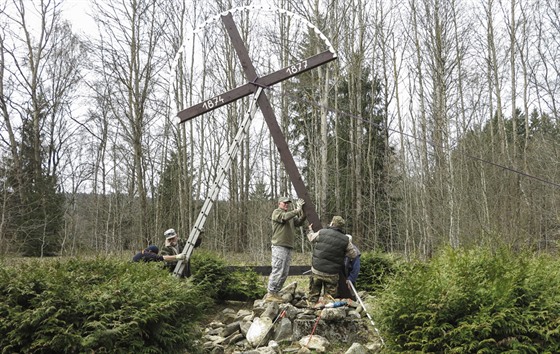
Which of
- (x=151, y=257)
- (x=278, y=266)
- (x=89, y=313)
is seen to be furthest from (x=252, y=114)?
(x=89, y=313)

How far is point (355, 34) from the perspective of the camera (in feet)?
65.8

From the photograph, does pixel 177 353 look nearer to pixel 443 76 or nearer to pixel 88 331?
pixel 88 331

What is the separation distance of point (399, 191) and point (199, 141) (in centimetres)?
1145

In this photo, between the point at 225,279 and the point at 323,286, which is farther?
the point at 225,279

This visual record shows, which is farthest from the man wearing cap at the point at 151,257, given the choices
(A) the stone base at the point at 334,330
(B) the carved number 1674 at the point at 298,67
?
(B) the carved number 1674 at the point at 298,67

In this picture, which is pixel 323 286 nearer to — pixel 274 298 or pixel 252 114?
pixel 274 298

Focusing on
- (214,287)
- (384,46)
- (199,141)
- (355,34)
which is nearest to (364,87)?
(384,46)

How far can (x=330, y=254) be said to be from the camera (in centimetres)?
742

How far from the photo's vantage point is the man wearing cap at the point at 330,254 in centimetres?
738

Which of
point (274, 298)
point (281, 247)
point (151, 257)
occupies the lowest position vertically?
point (274, 298)

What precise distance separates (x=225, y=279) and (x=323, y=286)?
311cm

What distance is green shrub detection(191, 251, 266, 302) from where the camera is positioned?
9.79m

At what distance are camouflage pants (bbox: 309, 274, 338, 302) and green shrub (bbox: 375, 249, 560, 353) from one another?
211 centimetres

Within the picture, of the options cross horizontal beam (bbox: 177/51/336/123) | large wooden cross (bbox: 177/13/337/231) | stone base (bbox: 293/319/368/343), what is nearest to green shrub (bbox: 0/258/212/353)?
stone base (bbox: 293/319/368/343)
